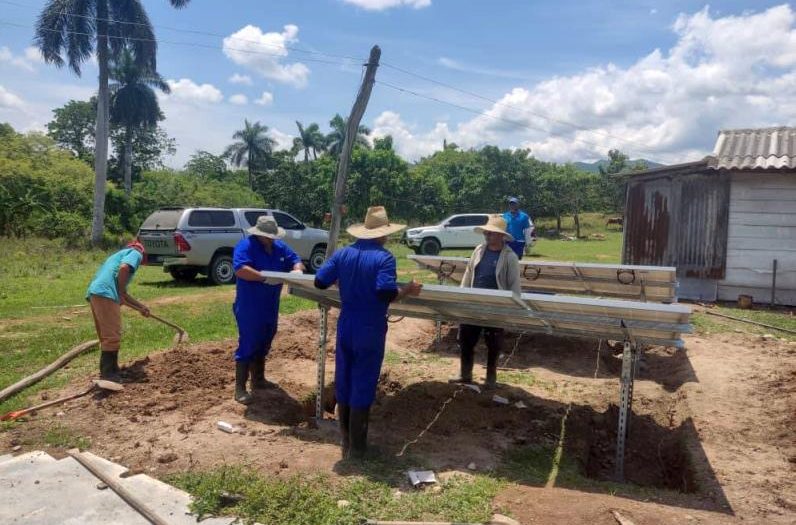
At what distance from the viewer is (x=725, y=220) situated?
1184 centimetres

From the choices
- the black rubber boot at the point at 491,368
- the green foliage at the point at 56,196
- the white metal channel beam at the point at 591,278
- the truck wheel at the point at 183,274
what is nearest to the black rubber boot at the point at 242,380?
the black rubber boot at the point at 491,368

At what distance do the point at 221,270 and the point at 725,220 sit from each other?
36.0 feet

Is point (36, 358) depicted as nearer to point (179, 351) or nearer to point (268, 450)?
point (179, 351)

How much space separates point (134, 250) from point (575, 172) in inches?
1902

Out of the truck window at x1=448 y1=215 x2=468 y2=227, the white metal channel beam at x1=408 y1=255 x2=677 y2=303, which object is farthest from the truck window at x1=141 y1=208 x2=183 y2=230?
the truck window at x1=448 y1=215 x2=468 y2=227

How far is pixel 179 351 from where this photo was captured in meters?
6.98

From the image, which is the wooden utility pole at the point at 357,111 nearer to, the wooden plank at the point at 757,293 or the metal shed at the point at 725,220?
the metal shed at the point at 725,220

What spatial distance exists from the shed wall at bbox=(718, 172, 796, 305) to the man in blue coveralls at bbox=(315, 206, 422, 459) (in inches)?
391

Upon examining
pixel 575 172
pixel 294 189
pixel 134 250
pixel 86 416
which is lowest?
pixel 86 416

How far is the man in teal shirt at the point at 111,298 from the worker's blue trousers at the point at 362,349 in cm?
272

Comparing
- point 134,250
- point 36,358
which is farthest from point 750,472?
point 36,358

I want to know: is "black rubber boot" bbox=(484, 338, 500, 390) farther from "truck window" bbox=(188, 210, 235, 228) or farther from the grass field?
"truck window" bbox=(188, 210, 235, 228)

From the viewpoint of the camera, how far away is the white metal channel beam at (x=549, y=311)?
13.6 feet

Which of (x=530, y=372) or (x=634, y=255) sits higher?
(x=634, y=255)
